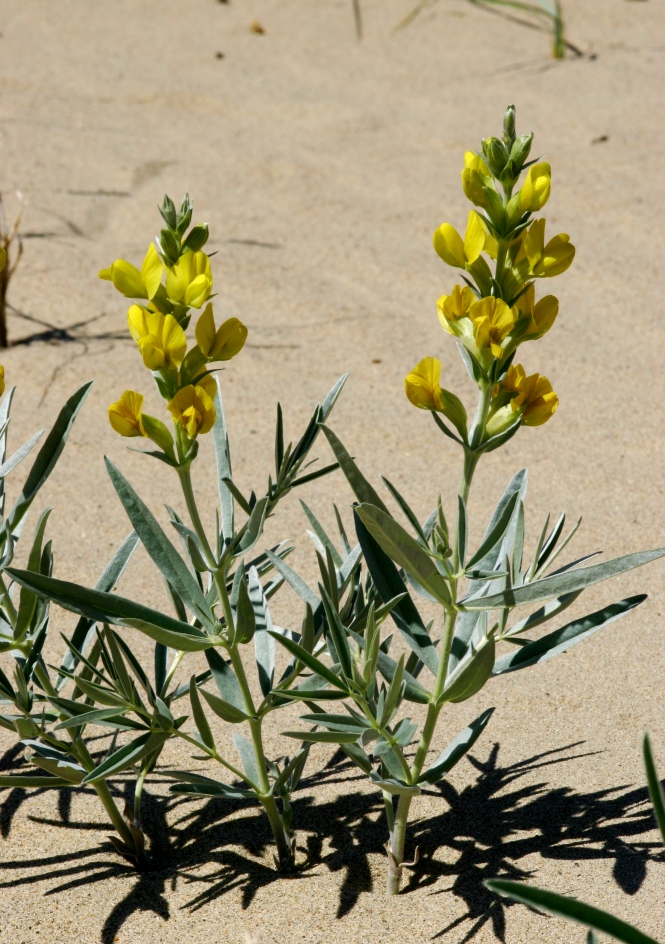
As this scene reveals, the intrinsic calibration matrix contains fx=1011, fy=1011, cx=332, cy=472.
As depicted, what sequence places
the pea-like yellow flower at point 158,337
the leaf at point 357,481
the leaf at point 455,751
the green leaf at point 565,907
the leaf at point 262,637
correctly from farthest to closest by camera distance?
1. the leaf at point 262,637
2. the leaf at point 455,751
3. the leaf at point 357,481
4. the pea-like yellow flower at point 158,337
5. the green leaf at point 565,907

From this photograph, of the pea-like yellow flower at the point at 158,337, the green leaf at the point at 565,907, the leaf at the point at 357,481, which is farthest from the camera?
the leaf at the point at 357,481

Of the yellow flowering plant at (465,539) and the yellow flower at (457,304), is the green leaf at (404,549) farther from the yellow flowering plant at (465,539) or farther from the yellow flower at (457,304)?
the yellow flower at (457,304)

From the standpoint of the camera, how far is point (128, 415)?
1136 millimetres

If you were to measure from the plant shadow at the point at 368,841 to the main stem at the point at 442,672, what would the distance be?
0.06 metres

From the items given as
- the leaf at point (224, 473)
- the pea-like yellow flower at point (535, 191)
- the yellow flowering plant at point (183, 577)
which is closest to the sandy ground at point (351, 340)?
the yellow flowering plant at point (183, 577)

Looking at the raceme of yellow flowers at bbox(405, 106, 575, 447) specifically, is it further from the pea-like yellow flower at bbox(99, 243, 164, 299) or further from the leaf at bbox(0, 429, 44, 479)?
the leaf at bbox(0, 429, 44, 479)

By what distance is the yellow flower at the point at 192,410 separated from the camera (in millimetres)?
1117

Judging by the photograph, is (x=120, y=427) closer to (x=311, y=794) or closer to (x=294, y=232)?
(x=311, y=794)

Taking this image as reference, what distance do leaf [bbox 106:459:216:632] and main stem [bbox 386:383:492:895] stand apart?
297 millimetres

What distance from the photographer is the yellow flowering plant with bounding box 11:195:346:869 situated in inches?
44.0

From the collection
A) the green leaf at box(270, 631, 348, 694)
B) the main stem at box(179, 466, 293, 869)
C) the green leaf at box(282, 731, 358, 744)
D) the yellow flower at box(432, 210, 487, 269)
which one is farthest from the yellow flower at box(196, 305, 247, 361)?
the green leaf at box(282, 731, 358, 744)

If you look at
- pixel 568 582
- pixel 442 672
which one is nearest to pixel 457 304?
pixel 568 582

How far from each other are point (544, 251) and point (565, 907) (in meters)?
0.69

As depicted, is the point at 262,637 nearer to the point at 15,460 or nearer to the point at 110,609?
the point at 110,609
